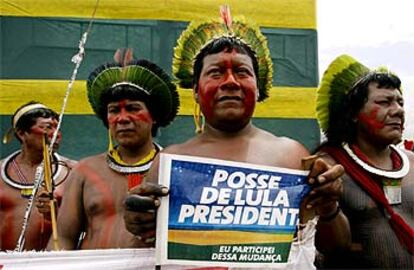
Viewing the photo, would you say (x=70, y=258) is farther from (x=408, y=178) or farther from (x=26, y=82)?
(x=26, y=82)

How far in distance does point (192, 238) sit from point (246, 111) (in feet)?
1.51

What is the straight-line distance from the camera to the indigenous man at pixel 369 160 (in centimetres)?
248

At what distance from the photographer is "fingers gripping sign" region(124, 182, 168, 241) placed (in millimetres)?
1841

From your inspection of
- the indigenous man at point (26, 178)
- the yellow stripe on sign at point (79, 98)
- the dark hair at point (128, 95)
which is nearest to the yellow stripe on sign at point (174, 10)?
the yellow stripe on sign at point (79, 98)

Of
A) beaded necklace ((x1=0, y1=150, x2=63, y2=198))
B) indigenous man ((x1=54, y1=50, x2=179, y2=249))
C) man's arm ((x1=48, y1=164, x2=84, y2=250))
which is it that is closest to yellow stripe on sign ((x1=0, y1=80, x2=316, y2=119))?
beaded necklace ((x1=0, y1=150, x2=63, y2=198))

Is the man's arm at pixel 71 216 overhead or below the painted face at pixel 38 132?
below

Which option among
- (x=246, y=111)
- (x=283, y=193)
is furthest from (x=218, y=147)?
(x=283, y=193)

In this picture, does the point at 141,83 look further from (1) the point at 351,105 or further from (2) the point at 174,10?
(2) the point at 174,10

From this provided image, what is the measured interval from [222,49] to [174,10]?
9.91 feet

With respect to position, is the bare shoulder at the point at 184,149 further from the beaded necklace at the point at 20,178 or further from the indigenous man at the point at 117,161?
the beaded necklace at the point at 20,178

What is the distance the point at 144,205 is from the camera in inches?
72.4

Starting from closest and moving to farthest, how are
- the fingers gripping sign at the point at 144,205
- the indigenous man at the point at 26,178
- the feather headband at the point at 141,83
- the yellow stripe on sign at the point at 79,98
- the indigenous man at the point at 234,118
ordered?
the fingers gripping sign at the point at 144,205, the indigenous man at the point at 234,118, the feather headband at the point at 141,83, the indigenous man at the point at 26,178, the yellow stripe on sign at the point at 79,98

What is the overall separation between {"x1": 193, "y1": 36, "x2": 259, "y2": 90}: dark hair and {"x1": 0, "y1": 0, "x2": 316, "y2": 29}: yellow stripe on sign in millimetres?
2543

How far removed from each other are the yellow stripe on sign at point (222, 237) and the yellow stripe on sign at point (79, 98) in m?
3.07
